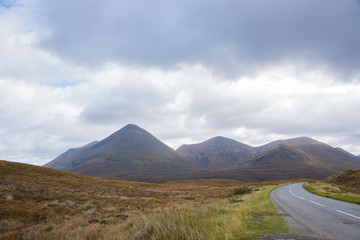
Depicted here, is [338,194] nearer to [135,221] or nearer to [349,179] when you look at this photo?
[135,221]

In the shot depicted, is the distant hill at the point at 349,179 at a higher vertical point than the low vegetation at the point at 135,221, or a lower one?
lower

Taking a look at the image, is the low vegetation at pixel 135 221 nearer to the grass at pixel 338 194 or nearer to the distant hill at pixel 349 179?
the grass at pixel 338 194

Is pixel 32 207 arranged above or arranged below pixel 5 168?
below

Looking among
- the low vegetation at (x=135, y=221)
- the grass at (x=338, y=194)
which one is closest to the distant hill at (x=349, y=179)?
the grass at (x=338, y=194)

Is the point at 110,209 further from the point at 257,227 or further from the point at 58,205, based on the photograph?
the point at 257,227

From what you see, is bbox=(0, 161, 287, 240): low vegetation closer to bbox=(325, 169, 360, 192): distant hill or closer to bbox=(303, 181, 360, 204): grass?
Answer: bbox=(303, 181, 360, 204): grass

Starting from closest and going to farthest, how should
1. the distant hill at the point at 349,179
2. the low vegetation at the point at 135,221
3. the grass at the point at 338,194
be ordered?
1. the low vegetation at the point at 135,221
2. the grass at the point at 338,194
3. the distant hill at the point at 349,179

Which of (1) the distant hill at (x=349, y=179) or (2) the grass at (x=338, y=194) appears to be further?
(1) the distant hill at (x=349, y=179)

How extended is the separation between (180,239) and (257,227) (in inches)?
182

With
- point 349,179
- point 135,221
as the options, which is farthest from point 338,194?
point 349,179

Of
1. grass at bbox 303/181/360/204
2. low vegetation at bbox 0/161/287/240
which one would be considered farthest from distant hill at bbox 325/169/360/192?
low vegetation at bbox 0/161/287/240

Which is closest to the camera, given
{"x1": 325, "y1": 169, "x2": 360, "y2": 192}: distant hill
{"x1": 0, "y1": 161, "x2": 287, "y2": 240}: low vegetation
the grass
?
{"x1": 0, "y1": 161, "x2": 287, "y2": 240}: low vegetation

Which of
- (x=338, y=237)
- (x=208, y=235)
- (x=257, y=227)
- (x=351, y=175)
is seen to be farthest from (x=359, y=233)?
(x=351, y=175)

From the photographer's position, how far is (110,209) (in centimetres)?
2155
